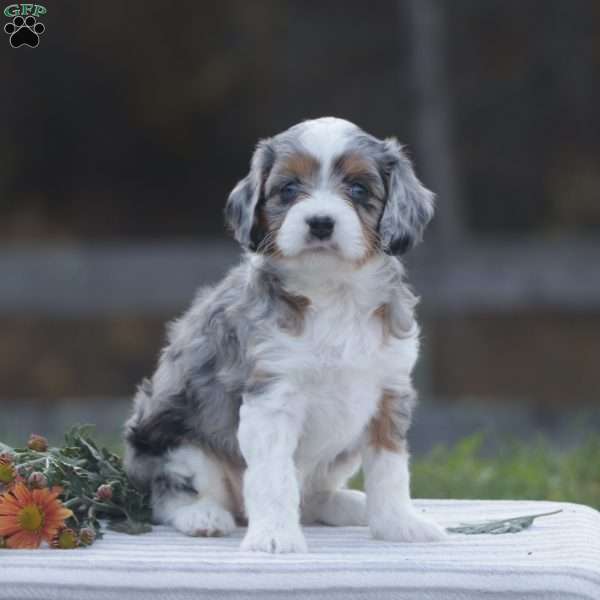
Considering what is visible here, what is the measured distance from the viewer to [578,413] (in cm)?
930

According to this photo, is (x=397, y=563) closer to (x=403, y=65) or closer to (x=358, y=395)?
(x=358, y=395)

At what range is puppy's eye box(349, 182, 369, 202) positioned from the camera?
4641mm

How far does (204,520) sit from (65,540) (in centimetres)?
57

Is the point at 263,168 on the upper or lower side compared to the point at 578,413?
upper

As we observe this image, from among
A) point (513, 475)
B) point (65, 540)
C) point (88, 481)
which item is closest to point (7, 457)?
point (88, 481)

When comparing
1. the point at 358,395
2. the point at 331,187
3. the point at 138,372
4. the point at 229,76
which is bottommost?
the point at 138,372

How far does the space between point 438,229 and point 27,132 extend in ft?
13.5

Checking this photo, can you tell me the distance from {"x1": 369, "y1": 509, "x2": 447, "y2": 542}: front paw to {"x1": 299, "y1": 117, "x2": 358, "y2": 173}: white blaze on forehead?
1.23 m

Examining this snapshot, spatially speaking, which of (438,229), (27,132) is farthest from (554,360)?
(27,132)

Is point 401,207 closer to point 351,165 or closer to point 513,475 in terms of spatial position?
point 351,165

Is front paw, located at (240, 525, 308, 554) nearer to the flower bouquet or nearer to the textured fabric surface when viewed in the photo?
the textured fabric surface

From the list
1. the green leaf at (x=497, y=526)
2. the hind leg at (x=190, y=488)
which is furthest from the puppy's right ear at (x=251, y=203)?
the green leaf at (x=497, y=526)

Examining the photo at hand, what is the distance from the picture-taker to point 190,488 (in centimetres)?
498

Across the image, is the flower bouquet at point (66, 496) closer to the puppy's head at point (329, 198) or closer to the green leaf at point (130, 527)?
the green leaf at point (130, 527)
